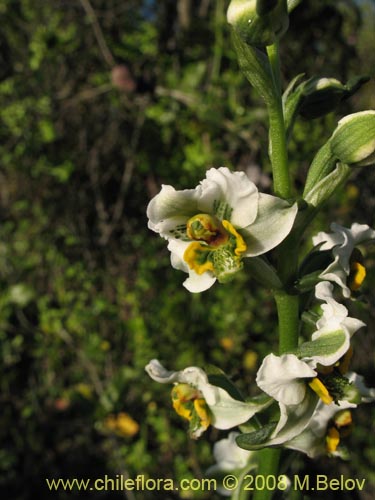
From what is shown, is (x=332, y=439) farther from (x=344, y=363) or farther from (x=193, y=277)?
(x=193, y=277)

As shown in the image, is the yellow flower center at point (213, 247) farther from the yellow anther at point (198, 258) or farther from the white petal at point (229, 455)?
the white petal at point (229, 455)

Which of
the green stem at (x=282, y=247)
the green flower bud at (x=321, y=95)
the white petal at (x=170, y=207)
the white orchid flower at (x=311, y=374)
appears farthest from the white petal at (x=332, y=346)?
the green flower bud at (x=321, y=95)

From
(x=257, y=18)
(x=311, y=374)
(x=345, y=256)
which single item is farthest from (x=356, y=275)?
(x=257, y=18)

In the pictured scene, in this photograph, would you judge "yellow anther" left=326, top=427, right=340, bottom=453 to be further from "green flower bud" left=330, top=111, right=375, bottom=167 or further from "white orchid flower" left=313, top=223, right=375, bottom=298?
"green flower bud" left=330, top=111, right=375, bottom=167

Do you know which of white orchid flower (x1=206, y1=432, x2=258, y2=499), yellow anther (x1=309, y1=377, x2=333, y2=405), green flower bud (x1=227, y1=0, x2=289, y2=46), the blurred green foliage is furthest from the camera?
the blurred green foliage

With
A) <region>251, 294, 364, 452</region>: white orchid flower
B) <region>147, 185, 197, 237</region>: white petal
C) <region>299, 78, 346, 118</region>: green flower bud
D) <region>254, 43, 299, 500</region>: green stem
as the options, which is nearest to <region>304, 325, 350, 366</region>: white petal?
<region>251, 294, 364, 452</region>: white orchid flower
